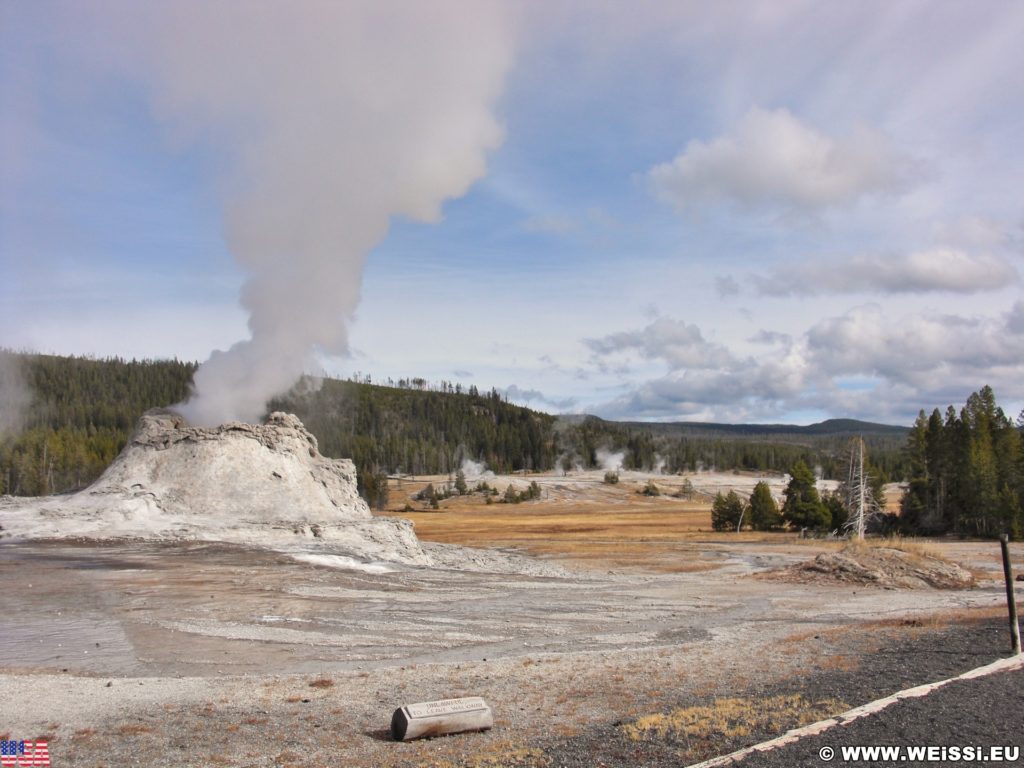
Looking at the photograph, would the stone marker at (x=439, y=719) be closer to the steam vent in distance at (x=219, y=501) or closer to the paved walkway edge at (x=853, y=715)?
the paved walkway edge at (x=853, y=715)

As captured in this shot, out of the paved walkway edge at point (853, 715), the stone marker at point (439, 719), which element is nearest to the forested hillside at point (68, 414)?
the stone marker at point (439, 719)

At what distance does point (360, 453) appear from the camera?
158 meters

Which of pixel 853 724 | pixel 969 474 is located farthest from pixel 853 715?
pixel 969 474

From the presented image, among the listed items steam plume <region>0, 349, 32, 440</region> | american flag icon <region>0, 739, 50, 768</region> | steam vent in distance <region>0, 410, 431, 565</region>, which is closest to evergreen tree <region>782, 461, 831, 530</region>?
steam vent in distance <region>0, 410, 431, 565</region>

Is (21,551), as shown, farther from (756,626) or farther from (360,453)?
(360,453)

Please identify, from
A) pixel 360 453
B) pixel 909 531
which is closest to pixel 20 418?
pixel 360 453

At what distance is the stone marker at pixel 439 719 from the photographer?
10.9 meters

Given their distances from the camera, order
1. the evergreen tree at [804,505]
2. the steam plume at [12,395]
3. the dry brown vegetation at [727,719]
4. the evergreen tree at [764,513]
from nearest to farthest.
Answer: the dry brown vegetation at [727,719]
the evergreen tree at [804,505]
the evergreen tree at [764,513]
the steam plume at [12,395]

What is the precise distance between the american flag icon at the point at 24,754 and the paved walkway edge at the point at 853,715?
331 inches

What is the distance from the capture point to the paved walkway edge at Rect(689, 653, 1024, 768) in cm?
932

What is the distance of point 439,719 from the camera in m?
11.1

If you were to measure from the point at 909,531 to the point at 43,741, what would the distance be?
70.3 metres

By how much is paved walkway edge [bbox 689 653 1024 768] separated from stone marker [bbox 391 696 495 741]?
3388 mm

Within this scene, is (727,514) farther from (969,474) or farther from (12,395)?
(12,395)
